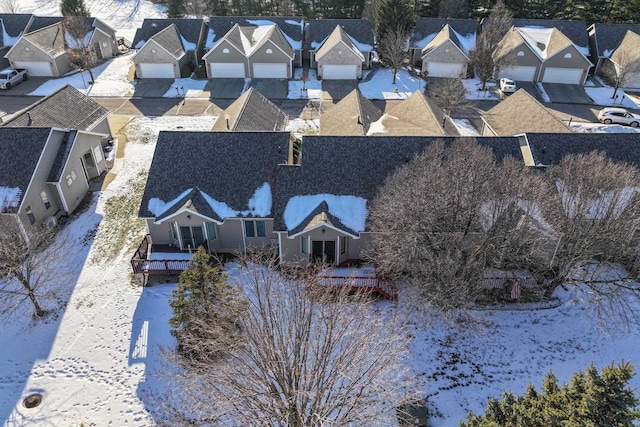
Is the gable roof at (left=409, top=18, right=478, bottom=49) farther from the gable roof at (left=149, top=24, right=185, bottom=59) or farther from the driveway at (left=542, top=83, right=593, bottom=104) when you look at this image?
the gable roof at (left=149, top=24, right=185, bottom=59)

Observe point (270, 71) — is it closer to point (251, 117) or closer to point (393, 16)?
point (393, 16)

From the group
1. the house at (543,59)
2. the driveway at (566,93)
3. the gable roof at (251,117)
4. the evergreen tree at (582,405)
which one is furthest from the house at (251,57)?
the evergreen tree at (582,405)

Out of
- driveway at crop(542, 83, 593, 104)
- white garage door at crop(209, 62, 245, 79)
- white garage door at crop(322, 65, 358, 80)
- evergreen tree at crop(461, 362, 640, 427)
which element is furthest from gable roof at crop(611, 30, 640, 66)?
evergreen tree at crop(461, 362, 640, 427)

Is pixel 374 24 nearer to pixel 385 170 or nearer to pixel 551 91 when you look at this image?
pixel 551 91

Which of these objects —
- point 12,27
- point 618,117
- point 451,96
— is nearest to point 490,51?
point 451,96

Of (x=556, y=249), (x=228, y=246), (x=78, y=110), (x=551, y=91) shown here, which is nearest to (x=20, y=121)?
(x=78, y=110)
